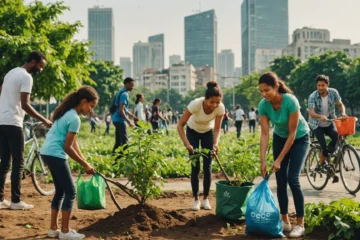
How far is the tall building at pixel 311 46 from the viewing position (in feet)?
491

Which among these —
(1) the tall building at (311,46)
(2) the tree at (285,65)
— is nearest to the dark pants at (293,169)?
(2) the tree at (285,65)

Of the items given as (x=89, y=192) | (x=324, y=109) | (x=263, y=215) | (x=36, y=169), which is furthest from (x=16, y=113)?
(x=324, y=109)

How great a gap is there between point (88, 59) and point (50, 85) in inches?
180

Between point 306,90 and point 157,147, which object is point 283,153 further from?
point 306,90

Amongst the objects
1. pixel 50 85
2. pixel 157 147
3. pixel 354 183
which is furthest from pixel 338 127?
pixel 50 85

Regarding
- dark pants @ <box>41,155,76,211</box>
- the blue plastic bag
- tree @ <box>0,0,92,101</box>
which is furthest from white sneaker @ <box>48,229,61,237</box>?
tree @ <box>0,0,92,101</box>

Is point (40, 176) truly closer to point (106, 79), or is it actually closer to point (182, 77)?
point (106, 79)

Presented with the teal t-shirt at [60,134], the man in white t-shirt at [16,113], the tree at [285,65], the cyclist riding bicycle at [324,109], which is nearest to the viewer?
the teal t-shirt at [60,134]

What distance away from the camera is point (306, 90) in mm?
56625

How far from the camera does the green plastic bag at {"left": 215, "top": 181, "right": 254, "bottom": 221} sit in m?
5.87

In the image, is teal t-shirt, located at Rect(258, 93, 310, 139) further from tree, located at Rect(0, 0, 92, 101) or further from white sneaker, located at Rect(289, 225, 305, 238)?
tree, located at Rect(0, 0, 92, 101)

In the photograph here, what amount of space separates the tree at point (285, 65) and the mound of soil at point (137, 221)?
7003 cm

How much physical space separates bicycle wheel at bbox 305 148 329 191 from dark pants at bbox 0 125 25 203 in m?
5.23

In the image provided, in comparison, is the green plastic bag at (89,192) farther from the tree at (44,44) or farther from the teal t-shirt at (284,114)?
the tree at (44,44)
